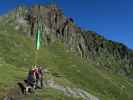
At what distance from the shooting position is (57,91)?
183 feet

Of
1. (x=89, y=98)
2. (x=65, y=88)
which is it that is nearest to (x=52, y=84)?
(x=65, y=88)

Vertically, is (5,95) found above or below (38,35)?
below

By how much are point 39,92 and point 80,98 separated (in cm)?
676

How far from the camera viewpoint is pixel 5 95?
49688 mm

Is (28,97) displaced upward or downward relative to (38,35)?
downward

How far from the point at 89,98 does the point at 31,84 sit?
36.6 feet

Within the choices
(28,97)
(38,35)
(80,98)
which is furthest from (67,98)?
(38,35)

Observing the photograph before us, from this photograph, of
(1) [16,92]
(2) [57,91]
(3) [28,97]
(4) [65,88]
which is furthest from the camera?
(4) [65,88]

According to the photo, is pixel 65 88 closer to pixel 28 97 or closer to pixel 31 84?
pixel 31 84

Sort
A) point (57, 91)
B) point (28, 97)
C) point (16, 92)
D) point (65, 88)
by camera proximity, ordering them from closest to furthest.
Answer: point (28, 97)
point (16, 92)
point (57, 91)
point (65, 88)

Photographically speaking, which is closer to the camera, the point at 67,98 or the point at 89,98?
the point at 67,98

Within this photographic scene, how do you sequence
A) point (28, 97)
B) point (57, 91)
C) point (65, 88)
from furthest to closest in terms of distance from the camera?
point (65, 88), point (57, 91), point (28, 97)

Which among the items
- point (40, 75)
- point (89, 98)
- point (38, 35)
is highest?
point (38, 35)

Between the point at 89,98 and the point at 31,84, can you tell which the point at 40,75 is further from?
the point at 89,98
